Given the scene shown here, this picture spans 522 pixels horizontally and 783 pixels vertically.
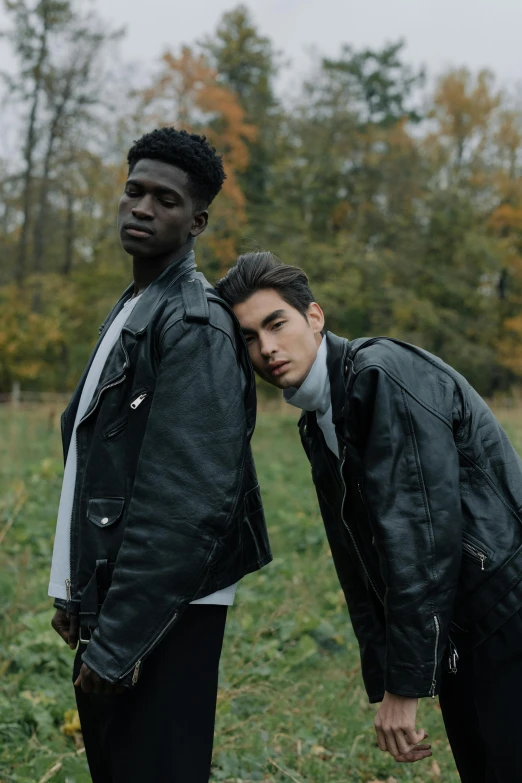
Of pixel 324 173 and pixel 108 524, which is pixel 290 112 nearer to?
pixel 324 173

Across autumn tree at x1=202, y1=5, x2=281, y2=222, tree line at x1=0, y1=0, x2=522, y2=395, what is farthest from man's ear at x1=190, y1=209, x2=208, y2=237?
autumn tree at x1=202, y1=5, x2=281, y2=222

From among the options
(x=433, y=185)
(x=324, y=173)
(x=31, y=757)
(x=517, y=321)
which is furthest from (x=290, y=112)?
(x=31, y=757)

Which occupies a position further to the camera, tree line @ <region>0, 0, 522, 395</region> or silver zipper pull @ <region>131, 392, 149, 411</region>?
tree line @ <region>0, 0, 522, 395</region>

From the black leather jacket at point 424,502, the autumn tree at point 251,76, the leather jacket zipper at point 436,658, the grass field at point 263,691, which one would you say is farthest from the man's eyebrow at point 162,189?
the autumn tree at point 251,76

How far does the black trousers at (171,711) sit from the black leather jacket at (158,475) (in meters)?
0.13

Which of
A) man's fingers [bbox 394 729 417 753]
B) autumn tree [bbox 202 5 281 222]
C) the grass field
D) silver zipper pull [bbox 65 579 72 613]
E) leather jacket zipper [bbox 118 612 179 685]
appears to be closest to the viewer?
leather jacket zipper [bbox 118 612 179 685]

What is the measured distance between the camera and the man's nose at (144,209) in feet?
8.08

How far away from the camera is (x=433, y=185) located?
38.1m

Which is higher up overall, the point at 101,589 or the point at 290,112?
the point at 290,112

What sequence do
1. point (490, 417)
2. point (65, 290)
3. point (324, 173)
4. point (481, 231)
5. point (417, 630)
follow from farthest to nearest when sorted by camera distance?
point (481, 231), point (324, 173), point (65, 290), point (490, 417), point (417, 630)

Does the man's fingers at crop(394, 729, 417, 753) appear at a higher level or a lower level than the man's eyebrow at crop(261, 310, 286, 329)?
lower

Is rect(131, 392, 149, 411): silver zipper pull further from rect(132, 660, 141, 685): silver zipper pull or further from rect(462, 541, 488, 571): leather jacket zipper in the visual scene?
rect(462, 541, 488, 571): leather jacket zipper

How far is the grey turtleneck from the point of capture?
2.74 meters

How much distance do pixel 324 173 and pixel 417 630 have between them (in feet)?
109
